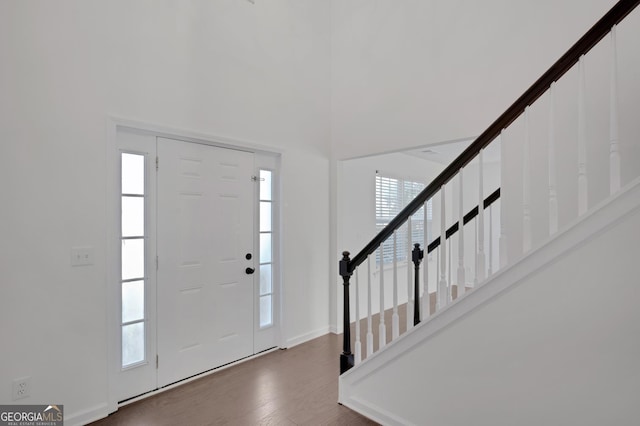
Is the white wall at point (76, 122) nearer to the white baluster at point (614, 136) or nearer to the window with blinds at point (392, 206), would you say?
the window with blinds at point (392, 206)

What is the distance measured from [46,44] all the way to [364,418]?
11.1 ft

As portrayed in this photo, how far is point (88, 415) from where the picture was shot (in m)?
2.32

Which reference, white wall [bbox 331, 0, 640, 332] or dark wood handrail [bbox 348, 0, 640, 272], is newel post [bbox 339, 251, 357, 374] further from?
white wall [bbox 331, 0, 640, 332]

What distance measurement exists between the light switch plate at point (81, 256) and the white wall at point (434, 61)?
9.04ft

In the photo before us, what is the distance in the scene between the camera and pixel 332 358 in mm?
3369

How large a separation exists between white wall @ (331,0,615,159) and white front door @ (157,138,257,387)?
4.92ft

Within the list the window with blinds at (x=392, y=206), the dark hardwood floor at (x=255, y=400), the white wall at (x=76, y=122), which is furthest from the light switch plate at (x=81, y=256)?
the window with blinds at (x=392, y=206)

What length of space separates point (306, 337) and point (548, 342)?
2.74 metres

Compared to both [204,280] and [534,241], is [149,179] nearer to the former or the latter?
[204,280]

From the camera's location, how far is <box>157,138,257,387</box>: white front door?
2807 millimetres

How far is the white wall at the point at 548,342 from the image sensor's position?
135cm

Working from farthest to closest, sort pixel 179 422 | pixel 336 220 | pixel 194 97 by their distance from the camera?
pixel 336 220
pixel 194 97
pixel 179 422

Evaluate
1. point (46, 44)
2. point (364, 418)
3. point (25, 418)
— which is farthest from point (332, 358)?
point (46, 44)

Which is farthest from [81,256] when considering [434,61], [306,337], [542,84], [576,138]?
[576,138]
